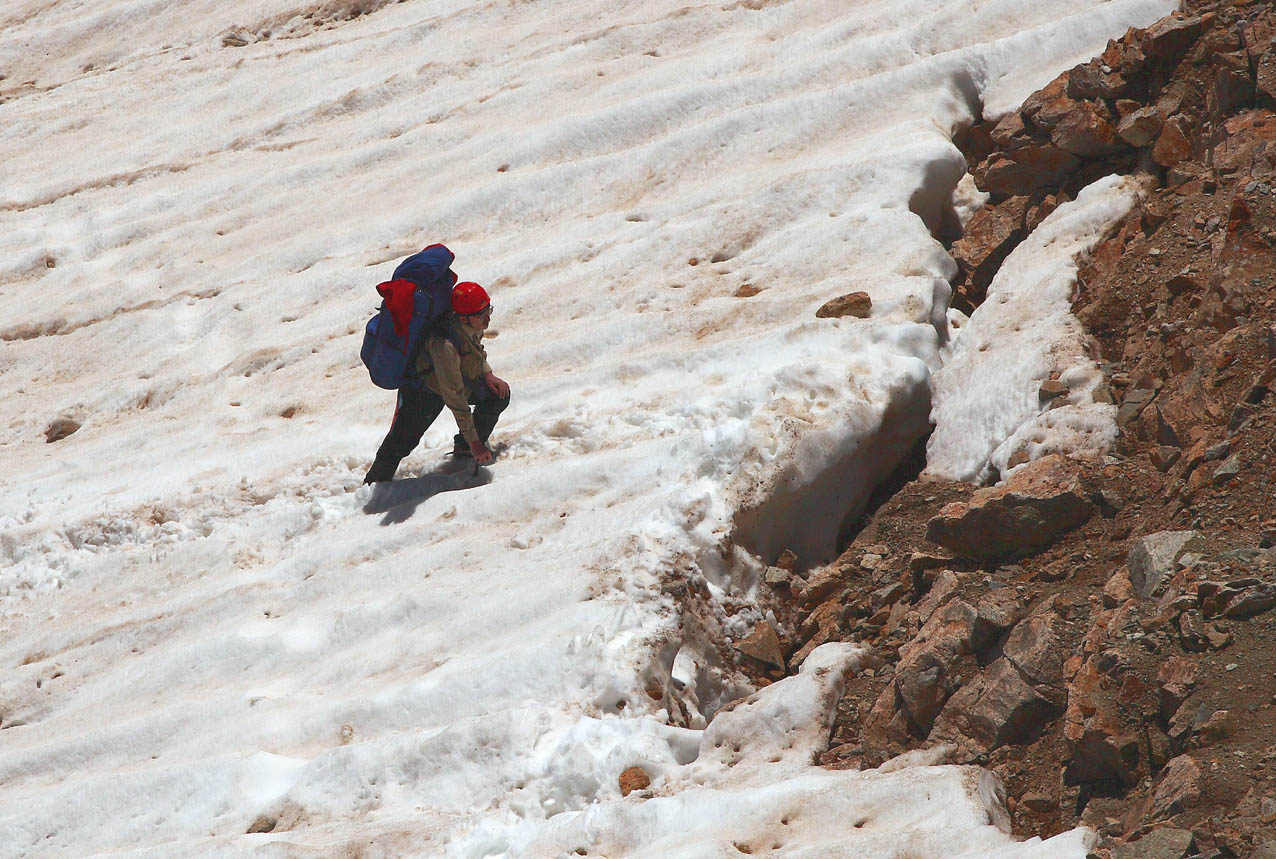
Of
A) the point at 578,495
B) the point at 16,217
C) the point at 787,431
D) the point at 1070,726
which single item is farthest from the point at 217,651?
the point at 16,217

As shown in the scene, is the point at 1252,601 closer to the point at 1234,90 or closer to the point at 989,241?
the point at 1234,90

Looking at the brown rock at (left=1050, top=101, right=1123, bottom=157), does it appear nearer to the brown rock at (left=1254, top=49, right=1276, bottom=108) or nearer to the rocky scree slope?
the rocky scree slope

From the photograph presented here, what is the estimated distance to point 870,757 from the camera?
5.06 m

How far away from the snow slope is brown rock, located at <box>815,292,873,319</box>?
0.25m

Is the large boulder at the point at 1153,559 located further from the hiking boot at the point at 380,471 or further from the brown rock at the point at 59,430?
the brown rock at the point at 59,430

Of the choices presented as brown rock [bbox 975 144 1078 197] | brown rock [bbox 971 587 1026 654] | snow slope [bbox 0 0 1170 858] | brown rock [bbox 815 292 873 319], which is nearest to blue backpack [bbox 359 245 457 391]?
snow slope [bbox 0 0 1170 858]

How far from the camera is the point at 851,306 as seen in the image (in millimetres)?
7918

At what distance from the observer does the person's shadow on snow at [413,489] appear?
7.72 meters

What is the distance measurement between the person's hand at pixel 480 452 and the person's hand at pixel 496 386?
13.5 inches

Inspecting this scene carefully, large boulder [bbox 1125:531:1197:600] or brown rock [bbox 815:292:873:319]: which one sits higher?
brown rock [bbox 815:292:873:319]

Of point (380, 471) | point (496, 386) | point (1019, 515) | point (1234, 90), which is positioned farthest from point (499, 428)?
point (1234, 90)

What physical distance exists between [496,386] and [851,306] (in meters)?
2.36

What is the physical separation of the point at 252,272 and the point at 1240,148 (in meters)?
8.20

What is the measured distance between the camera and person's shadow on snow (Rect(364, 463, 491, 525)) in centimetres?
772
